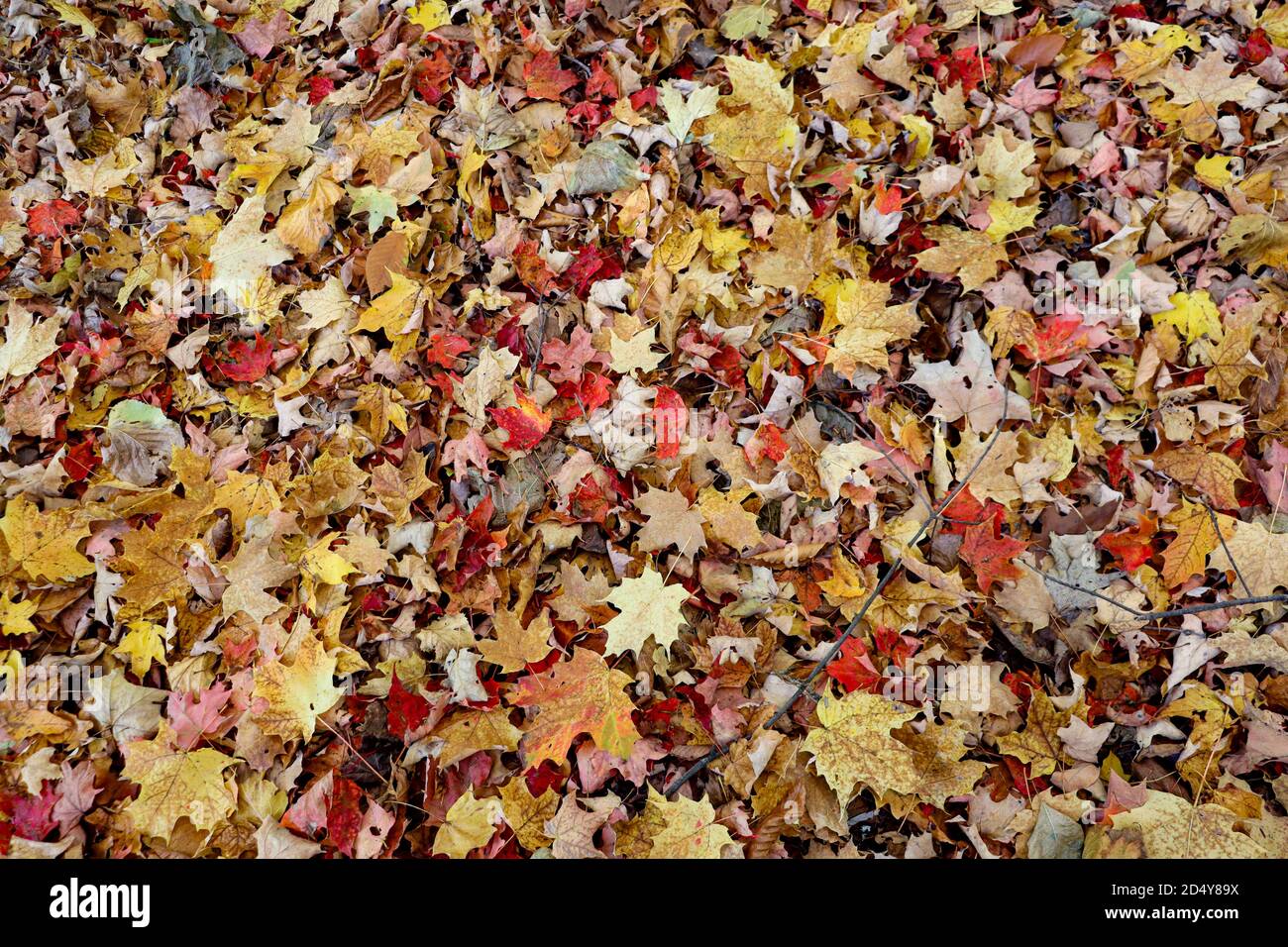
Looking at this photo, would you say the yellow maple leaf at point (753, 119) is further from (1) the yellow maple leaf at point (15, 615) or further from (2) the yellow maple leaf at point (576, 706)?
(1) the yellow maple leaf at point (15, 615)

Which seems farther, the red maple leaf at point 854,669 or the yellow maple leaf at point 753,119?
the yellow maple leaf at point 753,119

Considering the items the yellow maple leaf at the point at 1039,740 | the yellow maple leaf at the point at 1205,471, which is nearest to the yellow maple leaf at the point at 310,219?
the yellow maple leaf at the point at 1039,740

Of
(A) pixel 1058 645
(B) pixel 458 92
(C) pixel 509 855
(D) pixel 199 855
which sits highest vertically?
(B) pixel 458 92

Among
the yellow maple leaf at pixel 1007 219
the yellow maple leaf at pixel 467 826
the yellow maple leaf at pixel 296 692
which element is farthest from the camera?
the yellow maple leaf at pixel 1007 219

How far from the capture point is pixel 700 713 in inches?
70.9

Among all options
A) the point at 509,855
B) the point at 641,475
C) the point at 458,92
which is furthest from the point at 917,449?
the point at 458,92

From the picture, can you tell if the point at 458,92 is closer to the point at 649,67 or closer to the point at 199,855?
the point at 649,67

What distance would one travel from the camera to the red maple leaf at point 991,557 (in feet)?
6.09

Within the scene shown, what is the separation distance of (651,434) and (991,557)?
3.04 ft

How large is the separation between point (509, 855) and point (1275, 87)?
121 inches

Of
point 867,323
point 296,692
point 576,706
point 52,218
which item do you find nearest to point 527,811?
point 576,706

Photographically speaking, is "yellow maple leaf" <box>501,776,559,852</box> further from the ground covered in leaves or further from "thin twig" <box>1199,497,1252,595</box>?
"thin twig" <box>1199,497,1252,595</box>

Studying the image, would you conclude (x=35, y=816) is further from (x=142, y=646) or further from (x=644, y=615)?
(x=644, y=615)

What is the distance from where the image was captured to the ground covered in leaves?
1737mm
